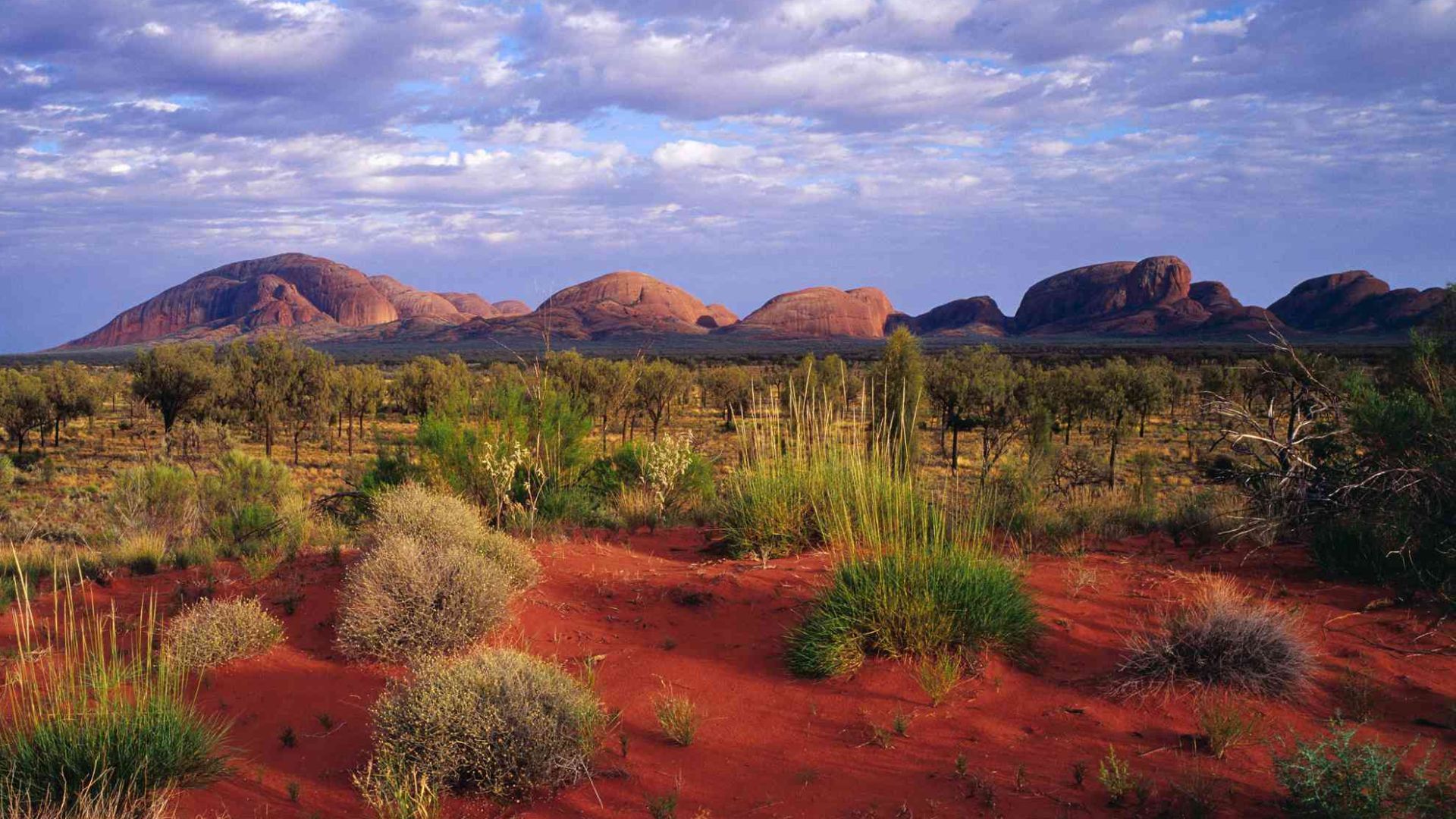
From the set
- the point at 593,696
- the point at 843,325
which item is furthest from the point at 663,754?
the point at 843,325

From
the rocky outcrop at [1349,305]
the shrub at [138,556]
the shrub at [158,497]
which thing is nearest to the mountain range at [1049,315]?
the rocky outcrop at [1349,305]

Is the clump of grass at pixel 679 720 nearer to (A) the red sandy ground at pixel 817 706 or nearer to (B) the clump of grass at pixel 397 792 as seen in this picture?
(A) the red sandy ground at pixel 817 706

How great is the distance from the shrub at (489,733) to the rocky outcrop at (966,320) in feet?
576

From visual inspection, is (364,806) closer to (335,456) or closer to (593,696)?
(593,696)

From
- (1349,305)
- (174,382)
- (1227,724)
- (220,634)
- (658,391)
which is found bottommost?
(1227,724)

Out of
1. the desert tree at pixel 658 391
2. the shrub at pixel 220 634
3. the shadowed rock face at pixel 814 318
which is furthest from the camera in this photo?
the shadowed rock face at pixel 814 318

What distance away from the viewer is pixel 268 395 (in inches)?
1321

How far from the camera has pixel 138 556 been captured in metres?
8.09

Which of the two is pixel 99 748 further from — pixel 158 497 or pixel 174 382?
pixel 174 382

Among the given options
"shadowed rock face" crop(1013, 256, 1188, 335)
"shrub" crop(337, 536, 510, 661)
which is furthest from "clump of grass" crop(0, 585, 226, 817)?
"shadowed rock face" crop(1013, 256, 1188, 335)

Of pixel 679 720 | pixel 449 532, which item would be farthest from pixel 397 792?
pixel 449 532

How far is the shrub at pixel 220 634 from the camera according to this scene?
17.7ft

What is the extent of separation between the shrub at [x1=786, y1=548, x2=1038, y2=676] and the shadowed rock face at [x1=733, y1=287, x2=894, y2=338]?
16156 centimetres

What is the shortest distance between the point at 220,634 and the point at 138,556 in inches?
138
